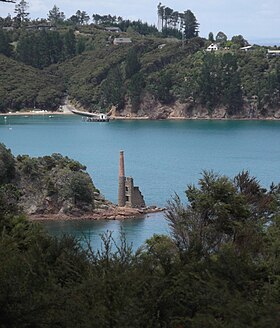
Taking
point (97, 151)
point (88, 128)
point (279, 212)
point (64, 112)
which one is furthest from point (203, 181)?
point (64, 112)

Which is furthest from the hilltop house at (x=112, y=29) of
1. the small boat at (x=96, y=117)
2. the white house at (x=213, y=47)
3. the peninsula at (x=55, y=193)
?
the peninsula at (x=55, y=193)

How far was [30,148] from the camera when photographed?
221 feet

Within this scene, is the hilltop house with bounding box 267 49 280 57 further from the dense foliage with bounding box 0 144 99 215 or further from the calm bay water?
the dense foliage with bounding box 0 144 99 215

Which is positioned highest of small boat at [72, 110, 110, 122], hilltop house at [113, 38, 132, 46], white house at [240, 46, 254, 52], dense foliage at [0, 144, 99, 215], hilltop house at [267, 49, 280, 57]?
hilltop house at [113, 38, 132, 46]

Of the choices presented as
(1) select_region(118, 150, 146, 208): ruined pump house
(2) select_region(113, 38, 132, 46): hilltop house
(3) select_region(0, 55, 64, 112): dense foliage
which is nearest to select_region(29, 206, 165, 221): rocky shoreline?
(1) select_region(118, 150, 146, 208): ruined pump house

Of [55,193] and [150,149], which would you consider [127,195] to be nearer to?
[55,193]

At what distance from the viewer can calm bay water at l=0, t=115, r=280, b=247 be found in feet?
146

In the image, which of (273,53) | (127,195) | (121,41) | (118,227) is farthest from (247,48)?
(118,227)

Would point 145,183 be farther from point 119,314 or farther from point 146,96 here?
point 146,96

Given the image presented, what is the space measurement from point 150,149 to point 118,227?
3278cm

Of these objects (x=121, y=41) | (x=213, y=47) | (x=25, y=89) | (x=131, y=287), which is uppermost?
(x=121, y=41)

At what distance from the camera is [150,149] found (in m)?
68.2

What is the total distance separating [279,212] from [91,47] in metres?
98.4

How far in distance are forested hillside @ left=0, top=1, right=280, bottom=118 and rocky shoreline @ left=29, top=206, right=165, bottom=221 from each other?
193ft
